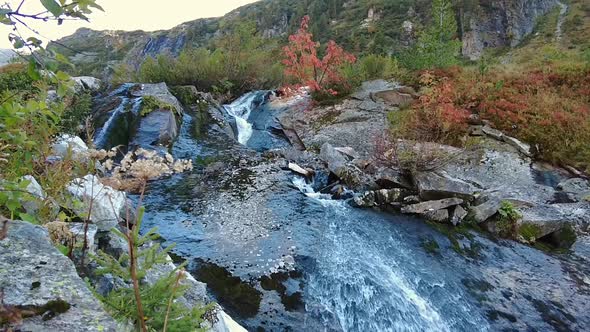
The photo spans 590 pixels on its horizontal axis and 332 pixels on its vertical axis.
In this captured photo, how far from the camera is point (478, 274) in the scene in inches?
241

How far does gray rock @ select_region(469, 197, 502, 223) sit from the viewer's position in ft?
25.8

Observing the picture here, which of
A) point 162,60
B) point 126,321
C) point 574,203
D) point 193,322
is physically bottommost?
point 574,203

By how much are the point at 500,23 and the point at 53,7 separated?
69514mm

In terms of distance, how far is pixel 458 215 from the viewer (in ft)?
25.8

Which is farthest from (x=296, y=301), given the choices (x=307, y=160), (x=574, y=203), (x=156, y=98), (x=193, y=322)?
(x=156, y=98)

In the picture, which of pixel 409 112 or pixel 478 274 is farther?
pixel 409 112

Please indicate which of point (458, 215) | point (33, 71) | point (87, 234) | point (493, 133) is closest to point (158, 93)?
point (458, 215)

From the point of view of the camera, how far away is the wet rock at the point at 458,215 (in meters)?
7.78

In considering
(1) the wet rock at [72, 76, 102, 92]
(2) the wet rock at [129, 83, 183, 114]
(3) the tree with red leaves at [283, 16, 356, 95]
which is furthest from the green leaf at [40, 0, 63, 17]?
(1) the wet rock at [72, 76, 102, 92]

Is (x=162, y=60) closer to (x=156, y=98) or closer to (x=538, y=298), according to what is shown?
(x=156, y=98)

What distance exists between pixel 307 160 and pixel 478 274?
561cm

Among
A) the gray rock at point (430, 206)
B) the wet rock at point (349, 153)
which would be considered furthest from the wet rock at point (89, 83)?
the gray rock at point (430, 206)

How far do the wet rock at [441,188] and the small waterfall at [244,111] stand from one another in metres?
7.45

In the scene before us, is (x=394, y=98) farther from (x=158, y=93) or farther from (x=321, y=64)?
(x=158, y=93)
